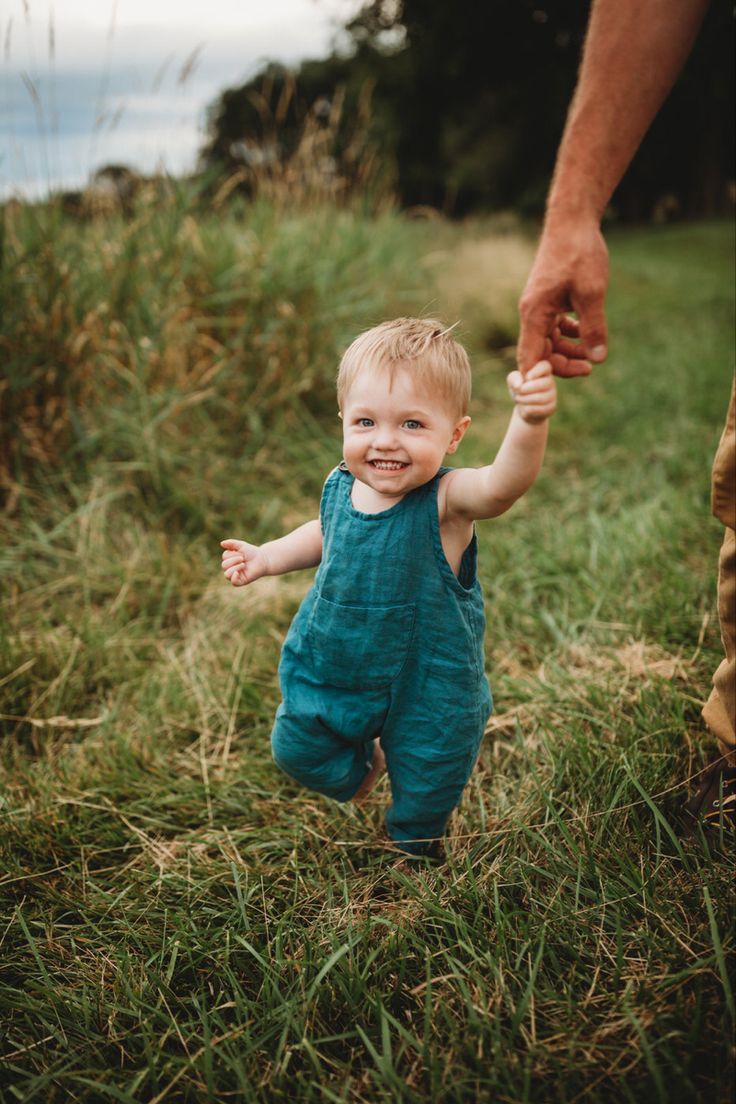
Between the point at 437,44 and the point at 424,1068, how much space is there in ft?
59.5

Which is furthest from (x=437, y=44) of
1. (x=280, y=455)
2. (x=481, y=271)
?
(x=280, y=455)

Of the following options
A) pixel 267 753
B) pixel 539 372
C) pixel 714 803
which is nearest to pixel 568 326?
pixel 539 372

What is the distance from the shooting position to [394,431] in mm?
1266

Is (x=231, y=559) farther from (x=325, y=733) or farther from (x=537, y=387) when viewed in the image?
(x=537, y=387)

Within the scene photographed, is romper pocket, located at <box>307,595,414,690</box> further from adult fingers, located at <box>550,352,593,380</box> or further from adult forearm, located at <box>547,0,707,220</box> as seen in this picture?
adult forearm, located at <box>547,0,707,220</box>

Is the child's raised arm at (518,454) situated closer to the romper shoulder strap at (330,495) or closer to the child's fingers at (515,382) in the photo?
the child's fingers at (515,382)

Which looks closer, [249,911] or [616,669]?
[249,911]

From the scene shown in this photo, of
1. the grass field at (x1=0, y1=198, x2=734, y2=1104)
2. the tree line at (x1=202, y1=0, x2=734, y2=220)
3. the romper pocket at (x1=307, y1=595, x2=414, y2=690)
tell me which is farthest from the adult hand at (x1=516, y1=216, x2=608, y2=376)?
the tree line at (x1=202, y1=0, x2=734, y2=220)

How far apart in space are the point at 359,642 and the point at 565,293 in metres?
0.70

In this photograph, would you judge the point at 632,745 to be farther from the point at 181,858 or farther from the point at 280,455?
the point at 280,455

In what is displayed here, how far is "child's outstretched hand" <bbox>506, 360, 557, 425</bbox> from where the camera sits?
1.11 metres

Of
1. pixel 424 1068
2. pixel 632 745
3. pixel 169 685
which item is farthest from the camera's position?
pixel 169 685

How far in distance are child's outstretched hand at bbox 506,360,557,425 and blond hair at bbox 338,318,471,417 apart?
164 mm

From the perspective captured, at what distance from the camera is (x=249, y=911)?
58.4 inches
